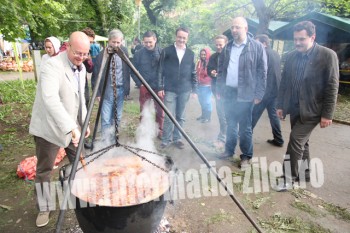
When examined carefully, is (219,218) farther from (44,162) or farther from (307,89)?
(44,162)

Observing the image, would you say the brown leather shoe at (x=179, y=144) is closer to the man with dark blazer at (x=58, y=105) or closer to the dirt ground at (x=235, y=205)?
the dirt ground at (x=235, y=205)

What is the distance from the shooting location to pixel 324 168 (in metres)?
4.82

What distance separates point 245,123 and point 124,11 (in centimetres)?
1914

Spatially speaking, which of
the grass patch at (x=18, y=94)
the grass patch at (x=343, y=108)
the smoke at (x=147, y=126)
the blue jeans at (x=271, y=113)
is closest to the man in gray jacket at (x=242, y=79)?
the blue jeans at (x=271, y=113)

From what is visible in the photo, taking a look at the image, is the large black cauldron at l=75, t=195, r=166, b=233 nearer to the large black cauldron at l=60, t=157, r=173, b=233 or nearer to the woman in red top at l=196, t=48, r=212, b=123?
the large black cauldron at l=60, t=157, r=173, b=233

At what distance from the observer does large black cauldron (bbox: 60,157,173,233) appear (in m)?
2.19

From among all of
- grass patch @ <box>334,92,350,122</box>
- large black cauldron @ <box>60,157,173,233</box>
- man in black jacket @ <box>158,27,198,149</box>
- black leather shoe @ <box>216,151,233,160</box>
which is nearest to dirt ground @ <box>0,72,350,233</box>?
black leather shoe @ <box>216,151,233,160</box>

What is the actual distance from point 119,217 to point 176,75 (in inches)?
139

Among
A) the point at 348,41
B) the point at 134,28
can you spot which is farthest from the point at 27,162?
the point at 134,28

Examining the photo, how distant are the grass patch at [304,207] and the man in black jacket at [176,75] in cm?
269

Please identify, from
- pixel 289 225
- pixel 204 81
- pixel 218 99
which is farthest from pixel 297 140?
pixel 204 81

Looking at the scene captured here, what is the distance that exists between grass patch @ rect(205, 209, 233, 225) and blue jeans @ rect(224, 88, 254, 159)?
1474 millimetres

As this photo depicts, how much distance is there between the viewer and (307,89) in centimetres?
381

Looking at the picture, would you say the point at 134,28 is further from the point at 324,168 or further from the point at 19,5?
the point at 324,168
